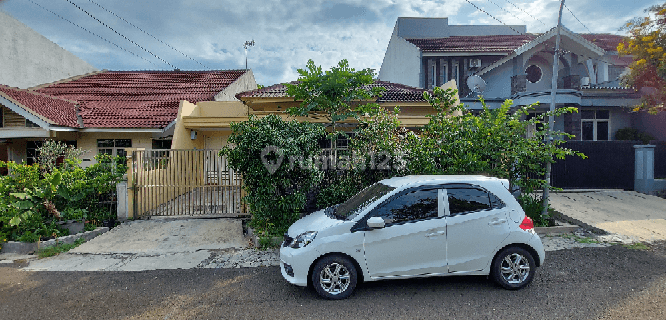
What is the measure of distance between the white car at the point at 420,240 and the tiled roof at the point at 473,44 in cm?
1321

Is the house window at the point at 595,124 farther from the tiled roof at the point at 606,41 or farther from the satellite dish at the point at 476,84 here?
the satellite dish at the point at 476,84

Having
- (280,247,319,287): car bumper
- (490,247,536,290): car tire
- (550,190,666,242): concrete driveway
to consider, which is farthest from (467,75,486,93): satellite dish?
(280,247,319,287): car bumper

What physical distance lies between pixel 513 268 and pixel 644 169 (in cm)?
929

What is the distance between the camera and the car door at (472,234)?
387 centimetres

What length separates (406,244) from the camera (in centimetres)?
380

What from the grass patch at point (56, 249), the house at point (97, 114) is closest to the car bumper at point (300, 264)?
the grass patch at point (56, 249)

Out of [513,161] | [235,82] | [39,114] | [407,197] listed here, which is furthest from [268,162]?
[235,82]

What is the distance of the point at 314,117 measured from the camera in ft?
29.0

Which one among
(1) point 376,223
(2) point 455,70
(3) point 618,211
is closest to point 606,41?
(2) point 455,70

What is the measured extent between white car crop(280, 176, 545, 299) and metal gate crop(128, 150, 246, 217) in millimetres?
3833

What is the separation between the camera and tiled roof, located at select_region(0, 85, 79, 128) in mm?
9711

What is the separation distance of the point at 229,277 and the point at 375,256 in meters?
2.17

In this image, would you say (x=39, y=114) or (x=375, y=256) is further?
(x=39, y=114)

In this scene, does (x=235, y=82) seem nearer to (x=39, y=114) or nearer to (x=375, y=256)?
(x=39, y=114)
